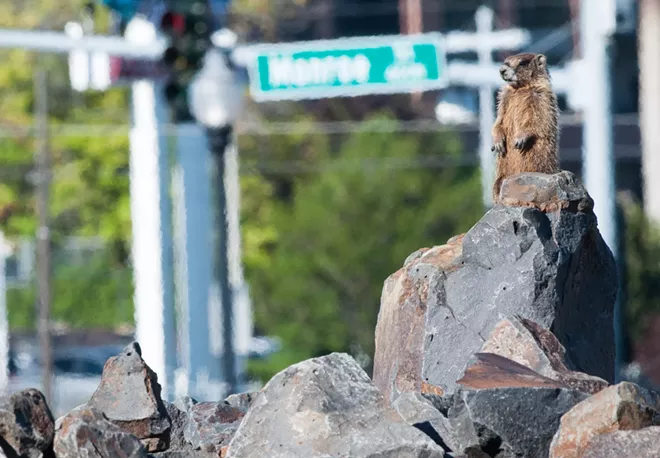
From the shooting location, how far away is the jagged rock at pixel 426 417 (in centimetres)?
623

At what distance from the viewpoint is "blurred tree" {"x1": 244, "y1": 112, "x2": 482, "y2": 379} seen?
3306 cm

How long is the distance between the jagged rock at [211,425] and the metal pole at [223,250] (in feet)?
28.0

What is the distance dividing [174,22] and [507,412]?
34.7 feet

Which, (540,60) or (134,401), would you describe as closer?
(134,401)

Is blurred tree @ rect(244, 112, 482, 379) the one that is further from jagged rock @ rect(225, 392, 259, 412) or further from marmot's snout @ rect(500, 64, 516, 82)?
jagged rock @ rect(225, 392, 259, 412)

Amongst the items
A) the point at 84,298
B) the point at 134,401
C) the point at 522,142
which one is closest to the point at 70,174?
the point at 84,298

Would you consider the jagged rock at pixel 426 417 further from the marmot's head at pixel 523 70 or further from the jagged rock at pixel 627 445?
the marmot's head at pixel 523 70

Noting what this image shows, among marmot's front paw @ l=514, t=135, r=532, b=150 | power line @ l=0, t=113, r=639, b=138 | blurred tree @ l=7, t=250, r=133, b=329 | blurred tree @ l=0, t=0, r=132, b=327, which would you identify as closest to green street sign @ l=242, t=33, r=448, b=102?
marmot's front paw @ l=514, t=135, r=532, b=150

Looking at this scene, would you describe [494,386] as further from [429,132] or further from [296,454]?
[429,132]

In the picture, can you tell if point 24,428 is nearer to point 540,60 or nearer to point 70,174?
point 540,60

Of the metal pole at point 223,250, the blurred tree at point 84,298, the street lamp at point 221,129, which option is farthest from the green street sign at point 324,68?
the blurred tree at point 84,298

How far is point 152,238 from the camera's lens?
19797 mm

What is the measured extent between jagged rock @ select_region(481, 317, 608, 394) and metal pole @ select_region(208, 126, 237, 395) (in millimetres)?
8973

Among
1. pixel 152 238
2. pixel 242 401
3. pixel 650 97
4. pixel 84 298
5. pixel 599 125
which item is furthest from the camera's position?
pixel 84 298
